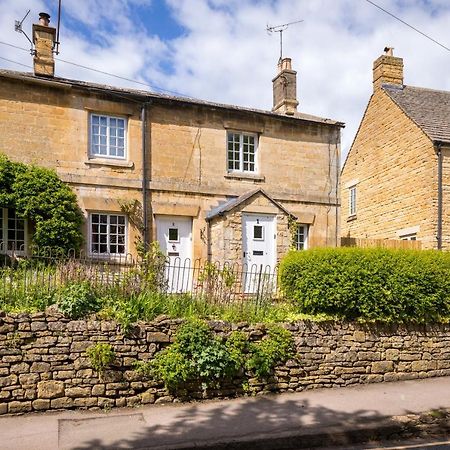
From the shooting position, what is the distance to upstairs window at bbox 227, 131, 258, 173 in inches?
600

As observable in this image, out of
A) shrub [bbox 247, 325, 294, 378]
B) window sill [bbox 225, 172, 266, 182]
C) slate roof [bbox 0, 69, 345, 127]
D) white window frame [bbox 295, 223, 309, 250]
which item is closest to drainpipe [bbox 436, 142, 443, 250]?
slate roof [bbox 0, 69, 345, 127]

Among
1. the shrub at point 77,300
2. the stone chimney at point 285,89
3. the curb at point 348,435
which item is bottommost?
the curb at point 348,435

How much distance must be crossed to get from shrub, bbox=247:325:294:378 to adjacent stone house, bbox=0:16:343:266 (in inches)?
205

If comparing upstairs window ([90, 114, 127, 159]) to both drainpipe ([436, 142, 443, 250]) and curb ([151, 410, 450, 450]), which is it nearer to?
curb ([151, 410, 450, 450])

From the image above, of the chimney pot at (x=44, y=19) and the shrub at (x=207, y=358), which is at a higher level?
the chimney pot at (x=44, y=19)

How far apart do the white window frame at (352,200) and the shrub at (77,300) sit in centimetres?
1570

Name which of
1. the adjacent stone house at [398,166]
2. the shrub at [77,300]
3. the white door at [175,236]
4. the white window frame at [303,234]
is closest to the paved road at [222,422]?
the shrub at [77,300]

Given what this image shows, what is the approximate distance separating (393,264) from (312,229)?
631 cm

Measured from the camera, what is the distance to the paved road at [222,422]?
608 cm

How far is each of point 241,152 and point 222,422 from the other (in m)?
10.00

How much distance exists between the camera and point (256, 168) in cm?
1545

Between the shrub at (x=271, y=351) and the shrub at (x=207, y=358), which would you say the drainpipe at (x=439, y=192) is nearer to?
the shrub at (x=271, y=351)

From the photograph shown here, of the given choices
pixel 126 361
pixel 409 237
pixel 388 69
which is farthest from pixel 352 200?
pixel 126 361

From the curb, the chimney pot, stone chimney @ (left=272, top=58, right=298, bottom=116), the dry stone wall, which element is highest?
the chimney pot
